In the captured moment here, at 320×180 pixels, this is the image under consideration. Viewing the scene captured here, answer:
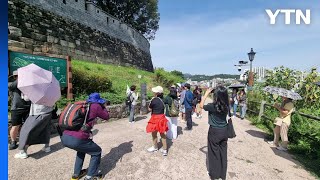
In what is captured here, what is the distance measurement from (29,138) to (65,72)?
410cm

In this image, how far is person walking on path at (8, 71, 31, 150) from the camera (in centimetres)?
537

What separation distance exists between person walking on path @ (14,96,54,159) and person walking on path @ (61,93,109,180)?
1509mm

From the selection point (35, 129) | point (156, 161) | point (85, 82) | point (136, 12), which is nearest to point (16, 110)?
point (35, 129)

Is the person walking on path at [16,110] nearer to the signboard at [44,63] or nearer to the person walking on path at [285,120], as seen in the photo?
the signboard at [44,63]

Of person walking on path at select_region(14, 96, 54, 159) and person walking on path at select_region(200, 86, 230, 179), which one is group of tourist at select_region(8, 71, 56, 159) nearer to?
person walking on path at select_region(14, 96, 54, 159)

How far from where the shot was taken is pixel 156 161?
538 centimetres

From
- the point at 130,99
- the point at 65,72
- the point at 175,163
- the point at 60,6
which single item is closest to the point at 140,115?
the point at 130,99

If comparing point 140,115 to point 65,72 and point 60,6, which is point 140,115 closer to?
point 65,72

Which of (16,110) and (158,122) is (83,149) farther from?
(16,110)

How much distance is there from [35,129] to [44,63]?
3428mm

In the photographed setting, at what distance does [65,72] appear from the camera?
8625 millimetres

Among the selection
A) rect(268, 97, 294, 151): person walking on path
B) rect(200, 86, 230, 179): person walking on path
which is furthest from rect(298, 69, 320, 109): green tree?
rect(200, 86, 230, 179): person walking on path

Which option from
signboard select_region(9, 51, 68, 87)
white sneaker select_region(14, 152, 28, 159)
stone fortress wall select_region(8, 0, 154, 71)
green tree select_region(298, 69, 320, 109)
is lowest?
white sneaker select_region(14, 152, 28, 159)

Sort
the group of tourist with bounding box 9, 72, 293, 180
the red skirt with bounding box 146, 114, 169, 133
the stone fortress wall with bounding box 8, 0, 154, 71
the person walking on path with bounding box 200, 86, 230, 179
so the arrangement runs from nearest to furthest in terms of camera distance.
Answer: the group of tourist with bounding box 9, 72, 293, 180 → the person walking on path with bounding box 200, 86, 230, 179 → the red skirt with bounding box 146, 114, 169, 133 → the stone fortress wall with bounding box 8, 0, 154, 71
